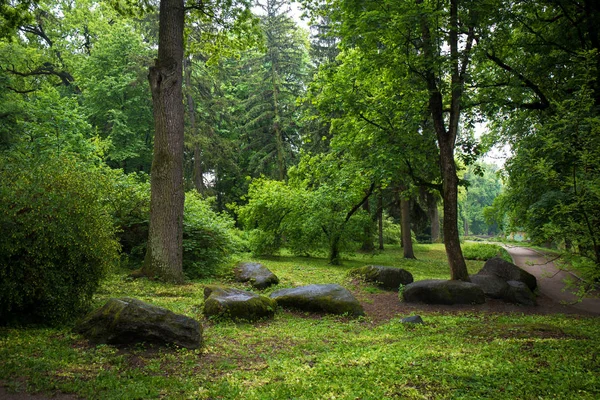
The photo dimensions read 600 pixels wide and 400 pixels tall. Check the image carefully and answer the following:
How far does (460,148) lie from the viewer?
40.4 ft

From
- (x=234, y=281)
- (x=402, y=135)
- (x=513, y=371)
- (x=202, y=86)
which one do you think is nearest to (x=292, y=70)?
(x=202, y=86)

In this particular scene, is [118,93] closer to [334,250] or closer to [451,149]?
[334,250]

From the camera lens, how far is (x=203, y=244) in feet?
41.4

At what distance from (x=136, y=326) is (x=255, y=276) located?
19.8 feet

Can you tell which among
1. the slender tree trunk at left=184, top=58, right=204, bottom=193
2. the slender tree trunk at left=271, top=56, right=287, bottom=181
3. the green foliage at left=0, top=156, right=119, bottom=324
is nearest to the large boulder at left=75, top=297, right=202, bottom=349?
the green foliage at left=0, top=156, right=119, bottom=324

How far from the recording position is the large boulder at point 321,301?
8.68 metres

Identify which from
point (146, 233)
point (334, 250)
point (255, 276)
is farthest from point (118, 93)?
point (255, 276)

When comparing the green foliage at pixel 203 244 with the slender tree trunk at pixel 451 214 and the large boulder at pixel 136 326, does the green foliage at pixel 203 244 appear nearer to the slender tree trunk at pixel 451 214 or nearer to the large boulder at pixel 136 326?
the large boulder at pixel 136 326

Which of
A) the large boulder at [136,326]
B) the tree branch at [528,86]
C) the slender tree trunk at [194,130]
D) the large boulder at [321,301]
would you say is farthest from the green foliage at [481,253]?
the large boulder at [136,326]

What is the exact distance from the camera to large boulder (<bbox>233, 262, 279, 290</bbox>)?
35.6 ft

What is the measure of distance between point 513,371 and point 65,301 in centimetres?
619

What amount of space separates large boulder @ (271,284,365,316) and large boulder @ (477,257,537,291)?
5.89 metres

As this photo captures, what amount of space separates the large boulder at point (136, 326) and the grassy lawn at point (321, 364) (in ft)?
0.51

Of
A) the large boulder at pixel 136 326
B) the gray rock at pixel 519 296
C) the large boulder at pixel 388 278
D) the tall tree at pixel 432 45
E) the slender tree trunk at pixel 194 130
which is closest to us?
the large boulder at pixel 136 326
